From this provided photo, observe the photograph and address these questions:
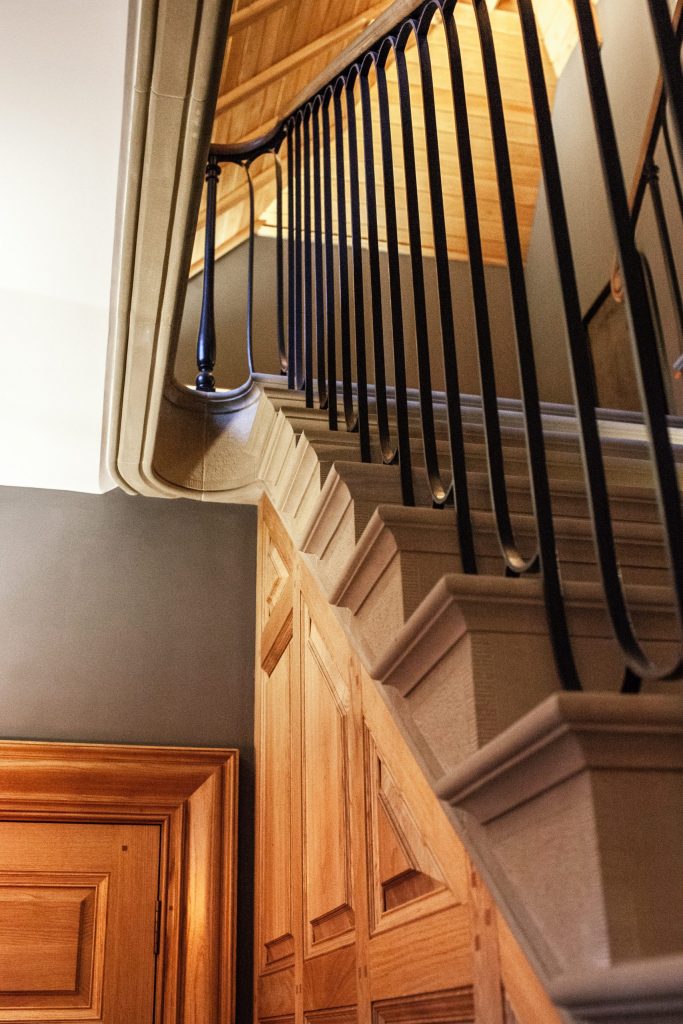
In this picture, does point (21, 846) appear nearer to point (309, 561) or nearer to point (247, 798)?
point (247, 798)

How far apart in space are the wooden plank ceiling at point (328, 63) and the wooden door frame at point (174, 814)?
89.3 inches

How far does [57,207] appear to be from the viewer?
1.73 meters

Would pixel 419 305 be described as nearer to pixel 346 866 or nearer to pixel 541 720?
pixel 541 720

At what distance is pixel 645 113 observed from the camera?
14.4 feet

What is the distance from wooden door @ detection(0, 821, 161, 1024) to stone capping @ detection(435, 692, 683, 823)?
2114mm

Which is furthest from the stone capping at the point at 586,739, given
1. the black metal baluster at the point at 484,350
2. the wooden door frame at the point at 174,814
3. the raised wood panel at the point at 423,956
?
the wooden door frame at the point at 174,814

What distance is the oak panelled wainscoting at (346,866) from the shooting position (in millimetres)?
1204

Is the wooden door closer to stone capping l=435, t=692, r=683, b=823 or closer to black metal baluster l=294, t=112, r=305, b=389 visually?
black metal baluster l=294, t=112, r=305, b=389

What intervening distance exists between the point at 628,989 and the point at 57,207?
1590mm

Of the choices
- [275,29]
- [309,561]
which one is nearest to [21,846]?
[309,561]

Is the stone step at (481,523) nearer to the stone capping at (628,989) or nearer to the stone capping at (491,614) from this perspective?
the stone capping at (491,614)

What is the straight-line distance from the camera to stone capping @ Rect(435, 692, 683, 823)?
2.37 feet

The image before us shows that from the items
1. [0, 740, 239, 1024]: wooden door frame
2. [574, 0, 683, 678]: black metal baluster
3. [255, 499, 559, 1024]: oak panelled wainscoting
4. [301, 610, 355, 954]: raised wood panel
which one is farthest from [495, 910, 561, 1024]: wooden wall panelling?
[0, 740, 239, 1024]: wooden door frame

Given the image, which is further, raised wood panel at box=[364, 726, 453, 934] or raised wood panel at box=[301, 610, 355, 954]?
raised wood panel at box=[301, 610, 355, 954]
